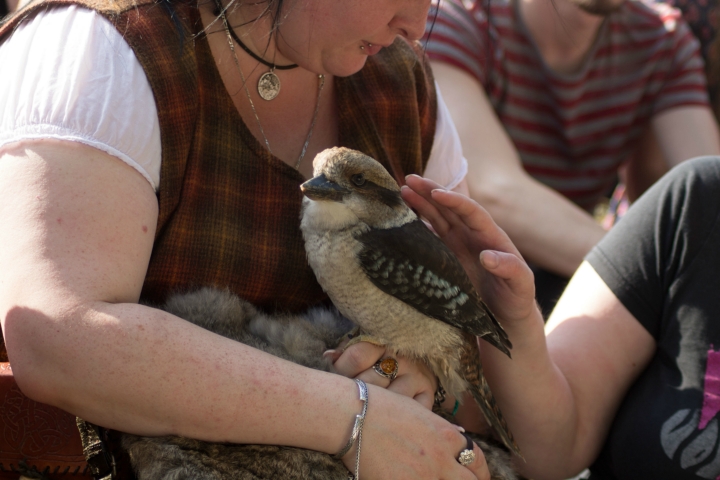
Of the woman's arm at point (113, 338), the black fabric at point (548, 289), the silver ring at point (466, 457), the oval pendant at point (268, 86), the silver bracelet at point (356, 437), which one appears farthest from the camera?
the black fabric at point (548, 289)

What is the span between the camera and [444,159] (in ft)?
6.82

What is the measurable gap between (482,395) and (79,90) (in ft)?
3.95

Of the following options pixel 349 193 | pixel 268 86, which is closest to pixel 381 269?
pixel 349 193

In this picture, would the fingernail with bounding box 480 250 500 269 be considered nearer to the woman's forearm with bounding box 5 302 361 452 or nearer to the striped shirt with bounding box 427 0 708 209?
the woman's forearm with bounding box 5 302 361 452

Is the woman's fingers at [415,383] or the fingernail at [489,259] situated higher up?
the fingernail at [489,259]

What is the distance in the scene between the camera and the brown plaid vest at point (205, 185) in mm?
1462

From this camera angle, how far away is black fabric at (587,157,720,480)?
184 cm

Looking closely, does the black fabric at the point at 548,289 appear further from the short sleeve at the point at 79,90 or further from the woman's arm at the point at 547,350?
the short sleeve at the point at 79,90

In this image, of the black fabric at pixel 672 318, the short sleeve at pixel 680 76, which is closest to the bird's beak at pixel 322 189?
the black fabric at pixel 672 318

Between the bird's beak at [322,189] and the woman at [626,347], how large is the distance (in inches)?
9.9

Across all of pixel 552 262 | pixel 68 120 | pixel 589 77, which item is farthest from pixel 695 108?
pixel 68 120

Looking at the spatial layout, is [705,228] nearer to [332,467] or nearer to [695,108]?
[332,467]

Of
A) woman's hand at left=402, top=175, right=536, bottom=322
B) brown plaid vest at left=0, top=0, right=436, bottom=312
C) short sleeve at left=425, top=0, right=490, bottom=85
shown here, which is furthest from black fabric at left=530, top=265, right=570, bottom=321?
brown plaid vest at left=0, top=0, right=436, bottom=312

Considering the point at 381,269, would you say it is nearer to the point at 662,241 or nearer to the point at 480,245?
the point at 480,245
